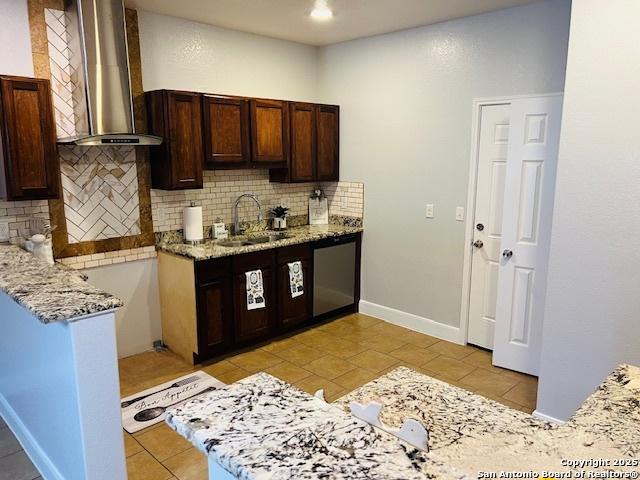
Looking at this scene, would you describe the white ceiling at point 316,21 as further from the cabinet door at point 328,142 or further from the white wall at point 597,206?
the white wall at point 597,206

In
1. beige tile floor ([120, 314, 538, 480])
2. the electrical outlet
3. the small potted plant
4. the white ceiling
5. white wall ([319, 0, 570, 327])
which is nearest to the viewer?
the electrical outlet

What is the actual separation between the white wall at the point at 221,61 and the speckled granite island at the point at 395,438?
3.33m

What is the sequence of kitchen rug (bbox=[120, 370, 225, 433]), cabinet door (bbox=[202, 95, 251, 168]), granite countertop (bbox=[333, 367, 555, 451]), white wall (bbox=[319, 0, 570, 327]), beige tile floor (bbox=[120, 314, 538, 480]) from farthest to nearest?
cabinet door (bbox=[202, 95, 251, 168]) → white wall (bbox=[319, 0, 570, 327]) → beige tile floor (bbox=[120, 314, 538, 480]) → kitchen rug (bbox=[120, 370, 225, 433]) → granite countertop (bbox=[333, 367, 555, 451])

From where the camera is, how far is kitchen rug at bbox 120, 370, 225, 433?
2996mm

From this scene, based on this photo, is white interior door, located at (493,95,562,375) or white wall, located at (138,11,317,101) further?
white wall, located at (138,11,317,101)

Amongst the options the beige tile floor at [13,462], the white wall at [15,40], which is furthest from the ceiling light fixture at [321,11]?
the beige tile floor at [13,462]

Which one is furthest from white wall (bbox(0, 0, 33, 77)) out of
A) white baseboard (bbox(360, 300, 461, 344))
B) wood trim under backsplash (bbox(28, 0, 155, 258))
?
white baseboard (bbox(360, 300, 461, 344))

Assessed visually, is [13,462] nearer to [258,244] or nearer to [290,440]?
[258,244]

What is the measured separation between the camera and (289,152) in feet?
14.9

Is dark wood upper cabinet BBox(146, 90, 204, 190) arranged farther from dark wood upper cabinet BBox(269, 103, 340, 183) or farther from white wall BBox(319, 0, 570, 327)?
white wall BBox(319, 0, 570, 327)

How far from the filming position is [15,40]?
3.09 m

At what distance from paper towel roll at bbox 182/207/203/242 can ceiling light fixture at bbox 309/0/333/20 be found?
1.84 meters

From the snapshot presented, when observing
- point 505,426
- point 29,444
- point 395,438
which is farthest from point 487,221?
point 29,444

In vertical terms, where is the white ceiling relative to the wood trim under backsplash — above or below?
above
